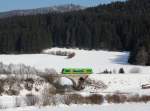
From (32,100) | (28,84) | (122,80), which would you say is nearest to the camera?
(32,100)

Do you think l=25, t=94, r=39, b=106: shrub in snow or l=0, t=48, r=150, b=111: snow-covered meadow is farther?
l=25, t=94, r=39, b=106: shrub in snow

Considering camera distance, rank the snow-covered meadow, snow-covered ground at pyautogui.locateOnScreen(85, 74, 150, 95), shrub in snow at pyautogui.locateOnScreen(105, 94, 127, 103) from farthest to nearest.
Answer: snow-covered ground at pyautogui.locateOnScreen(85, 74, 150, 95) → shrub in snow at pyautogui.locateOnScreen(105, 94, 127, 103) → the snow-covered meadow

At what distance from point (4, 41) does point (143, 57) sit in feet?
209

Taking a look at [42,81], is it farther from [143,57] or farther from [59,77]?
[143,57]

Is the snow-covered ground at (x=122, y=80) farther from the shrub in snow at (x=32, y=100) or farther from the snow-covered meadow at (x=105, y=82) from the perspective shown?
the shrub in snow at (x=32, y=100)

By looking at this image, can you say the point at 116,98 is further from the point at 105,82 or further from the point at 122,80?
the point at 122,80

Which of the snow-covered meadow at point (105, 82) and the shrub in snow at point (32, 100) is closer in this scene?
the snow-covered meadow at point (105, 82)

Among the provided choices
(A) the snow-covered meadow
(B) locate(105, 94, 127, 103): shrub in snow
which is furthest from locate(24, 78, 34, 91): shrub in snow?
(B) locate(105, 94, 127, 103): shrub in snow

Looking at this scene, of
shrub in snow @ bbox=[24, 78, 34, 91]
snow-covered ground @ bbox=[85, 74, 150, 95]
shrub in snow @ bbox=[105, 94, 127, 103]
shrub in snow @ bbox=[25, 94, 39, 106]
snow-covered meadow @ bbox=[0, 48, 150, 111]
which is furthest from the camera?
snow-covered ground @ bbox=[85, 74, 150, 95]

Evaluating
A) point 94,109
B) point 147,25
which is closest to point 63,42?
point 147,25

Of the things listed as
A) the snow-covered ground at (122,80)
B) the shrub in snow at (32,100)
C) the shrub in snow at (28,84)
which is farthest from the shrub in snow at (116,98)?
the snow-covered ground at (122,80)

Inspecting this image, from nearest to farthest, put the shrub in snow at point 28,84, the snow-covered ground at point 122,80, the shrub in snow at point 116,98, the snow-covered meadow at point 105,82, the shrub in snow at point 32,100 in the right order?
the snow-covered meadow at point 105,82 < the shrub in snow at point 32,100 < the shrub in snow at point 116,98 < the shrub in snow at point 28,84 < the snow-covered ground at point 122,80

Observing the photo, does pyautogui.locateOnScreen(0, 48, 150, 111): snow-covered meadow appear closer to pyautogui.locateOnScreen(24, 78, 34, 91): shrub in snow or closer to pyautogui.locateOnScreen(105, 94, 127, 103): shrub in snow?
pyautogui.locateOnScreen(24, 78, 34, 91): shrub in snow

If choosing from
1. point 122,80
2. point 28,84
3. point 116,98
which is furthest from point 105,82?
point 116,98
